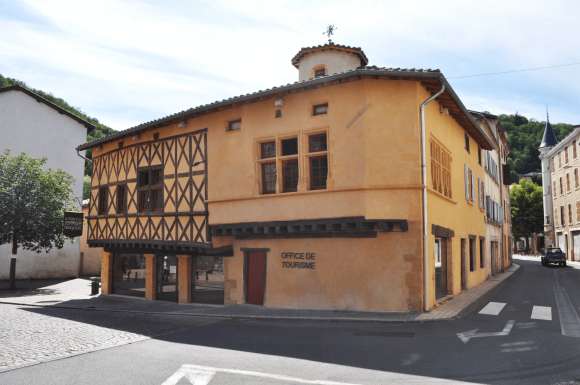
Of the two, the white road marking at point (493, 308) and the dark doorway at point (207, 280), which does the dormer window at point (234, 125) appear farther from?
the white road marking at point (493, 308)

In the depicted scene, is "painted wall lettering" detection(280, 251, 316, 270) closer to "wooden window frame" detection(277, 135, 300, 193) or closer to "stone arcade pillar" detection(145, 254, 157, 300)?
"wooden window frame" detection(277, 135, 300, 193)

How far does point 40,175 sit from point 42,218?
7.73ft

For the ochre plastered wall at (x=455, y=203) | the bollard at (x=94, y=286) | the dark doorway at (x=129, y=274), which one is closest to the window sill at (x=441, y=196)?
the ochre plastered wall at (x=455, y=203)

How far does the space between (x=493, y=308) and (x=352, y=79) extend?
25.6 ft

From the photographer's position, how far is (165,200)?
17.2 m

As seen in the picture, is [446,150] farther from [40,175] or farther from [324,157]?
[40,175]

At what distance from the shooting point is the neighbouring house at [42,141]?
28734 mm

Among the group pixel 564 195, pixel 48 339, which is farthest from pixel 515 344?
pixel 564 195

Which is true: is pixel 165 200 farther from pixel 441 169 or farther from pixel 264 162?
pixel 441 169

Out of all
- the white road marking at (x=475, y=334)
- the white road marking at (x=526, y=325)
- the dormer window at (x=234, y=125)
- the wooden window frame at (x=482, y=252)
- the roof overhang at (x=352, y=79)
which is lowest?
the white road marking at (x=526, y=325)

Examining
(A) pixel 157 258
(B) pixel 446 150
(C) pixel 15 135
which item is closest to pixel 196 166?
(A) pixel 157 258

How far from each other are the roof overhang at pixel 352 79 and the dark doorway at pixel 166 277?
517 cm

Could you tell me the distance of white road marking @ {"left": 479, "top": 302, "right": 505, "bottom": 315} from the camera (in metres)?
12.9

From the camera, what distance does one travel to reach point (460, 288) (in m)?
17.7
